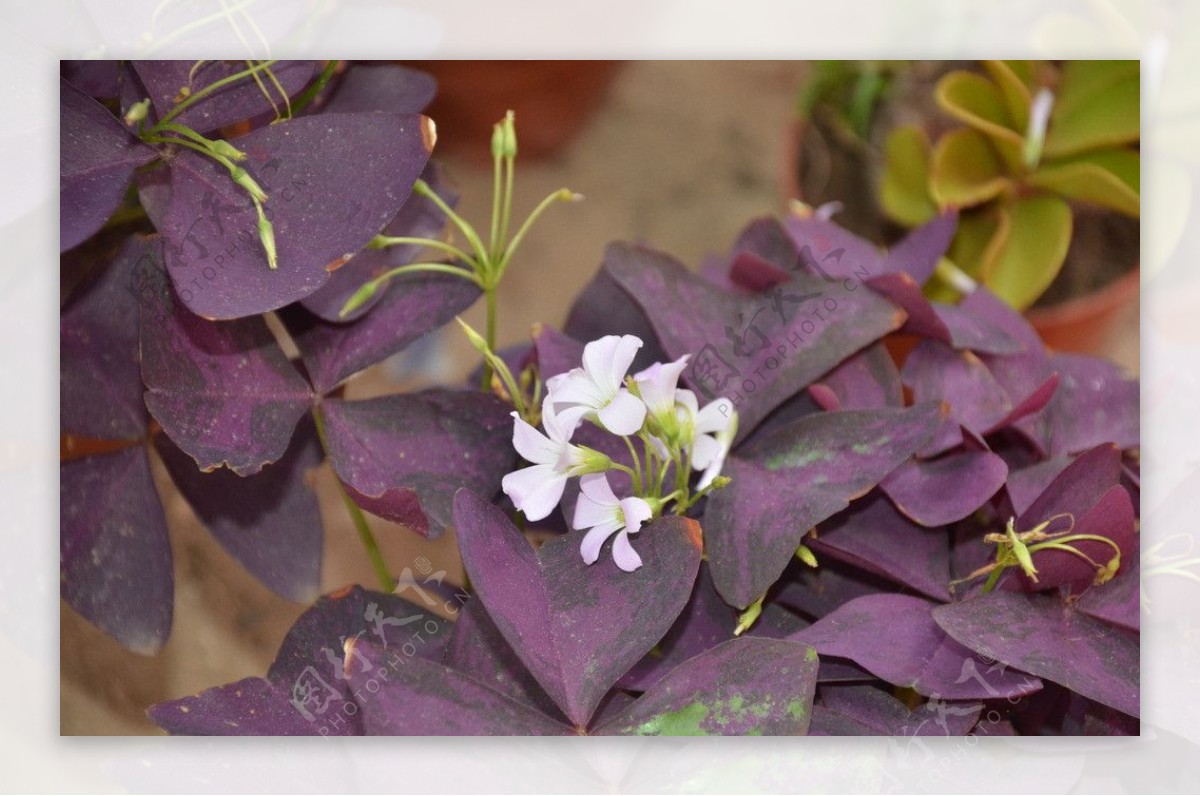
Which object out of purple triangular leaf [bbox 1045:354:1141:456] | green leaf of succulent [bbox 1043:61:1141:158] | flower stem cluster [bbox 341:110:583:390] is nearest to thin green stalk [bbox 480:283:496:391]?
flower stem cluster [bbox 341:110:583:390]

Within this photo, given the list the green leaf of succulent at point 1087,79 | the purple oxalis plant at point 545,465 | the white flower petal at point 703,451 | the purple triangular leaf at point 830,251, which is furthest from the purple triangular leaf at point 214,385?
the green leaf of succulent at point 1087,79

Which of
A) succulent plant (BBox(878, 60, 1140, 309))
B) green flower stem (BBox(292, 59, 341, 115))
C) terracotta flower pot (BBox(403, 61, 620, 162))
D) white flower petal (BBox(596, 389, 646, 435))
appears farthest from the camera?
succulent plant (BBox(878, 60, 1140, 309))

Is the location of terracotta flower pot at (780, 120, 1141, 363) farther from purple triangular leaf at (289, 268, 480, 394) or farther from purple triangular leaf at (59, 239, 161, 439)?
purple triangular leaf at (59, 239, 161, 439)

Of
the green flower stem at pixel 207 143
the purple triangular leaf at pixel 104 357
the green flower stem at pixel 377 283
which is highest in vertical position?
the green flower stem at pixel 207 143

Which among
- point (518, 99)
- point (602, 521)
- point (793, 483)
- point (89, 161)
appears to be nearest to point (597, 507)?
point (602, 521)

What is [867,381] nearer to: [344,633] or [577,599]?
[577,599]

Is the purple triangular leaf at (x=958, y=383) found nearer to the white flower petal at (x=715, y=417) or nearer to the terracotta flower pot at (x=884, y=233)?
the white flower petal at (x=715, y=417)

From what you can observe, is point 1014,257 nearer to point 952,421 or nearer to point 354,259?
point 952,421
